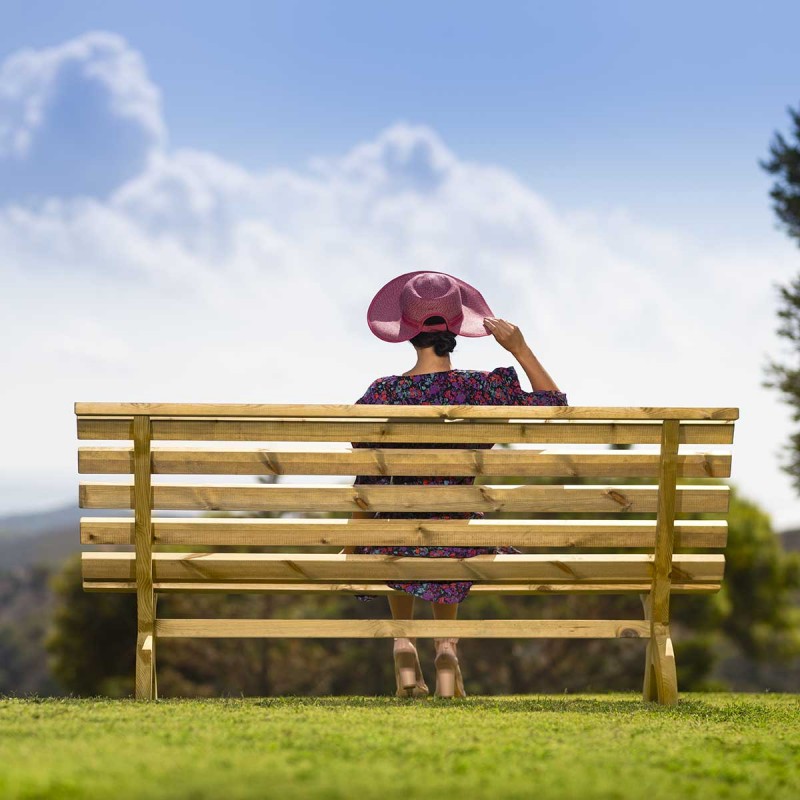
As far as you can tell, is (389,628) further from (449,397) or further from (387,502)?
(449,397)

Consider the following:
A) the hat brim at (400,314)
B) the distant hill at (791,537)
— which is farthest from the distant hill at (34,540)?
the hat brim at (400,314)

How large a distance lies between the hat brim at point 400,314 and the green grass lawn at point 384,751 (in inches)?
77.4

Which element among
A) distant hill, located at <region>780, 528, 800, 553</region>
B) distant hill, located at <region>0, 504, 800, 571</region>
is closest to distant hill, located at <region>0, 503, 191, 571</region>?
distant hill, located at <region>0, 504, 800, 571</region>

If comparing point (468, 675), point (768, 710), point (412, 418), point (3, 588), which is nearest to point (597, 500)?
point (412, 418)

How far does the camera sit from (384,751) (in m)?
3.18

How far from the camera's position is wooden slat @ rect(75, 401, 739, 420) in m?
4.50

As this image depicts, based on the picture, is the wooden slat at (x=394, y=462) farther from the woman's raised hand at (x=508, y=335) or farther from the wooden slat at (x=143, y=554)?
the woman's raised hand at (x=508, y=335)

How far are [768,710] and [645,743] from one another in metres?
1.76

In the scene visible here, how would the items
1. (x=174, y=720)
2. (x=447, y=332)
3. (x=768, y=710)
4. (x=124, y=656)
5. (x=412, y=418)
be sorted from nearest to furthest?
(x=174, y=720)
(x=412, y=418)
(x=768, y=710)
(x=447, y=332)
(x=124, y=656)

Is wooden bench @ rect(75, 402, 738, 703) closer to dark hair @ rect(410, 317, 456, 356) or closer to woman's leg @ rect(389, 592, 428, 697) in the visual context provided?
woman's leg @ rect(389, 592, 428, 697)

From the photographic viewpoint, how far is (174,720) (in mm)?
3754

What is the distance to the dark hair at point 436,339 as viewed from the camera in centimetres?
535

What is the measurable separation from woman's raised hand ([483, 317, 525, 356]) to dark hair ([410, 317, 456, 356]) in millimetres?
328

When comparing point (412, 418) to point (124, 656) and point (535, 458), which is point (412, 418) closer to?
point (535, 458)
